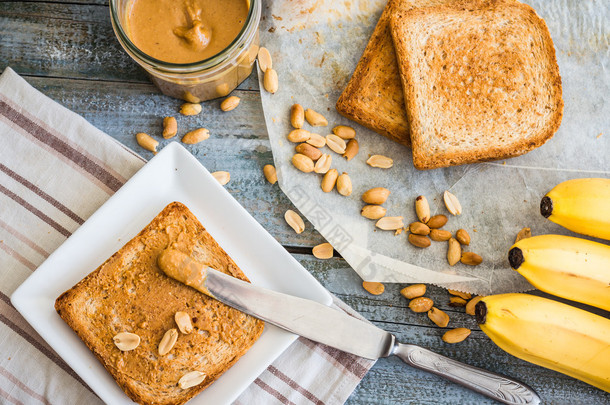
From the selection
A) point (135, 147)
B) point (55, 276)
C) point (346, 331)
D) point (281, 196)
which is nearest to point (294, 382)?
point (346, 331)

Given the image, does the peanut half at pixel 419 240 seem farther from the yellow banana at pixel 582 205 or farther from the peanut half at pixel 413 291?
the yellow banana at pixel 582 205

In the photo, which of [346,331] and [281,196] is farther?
[281,196]

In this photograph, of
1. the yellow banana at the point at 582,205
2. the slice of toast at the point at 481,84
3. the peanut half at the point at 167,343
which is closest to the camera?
the peanut half at the point at 167,343

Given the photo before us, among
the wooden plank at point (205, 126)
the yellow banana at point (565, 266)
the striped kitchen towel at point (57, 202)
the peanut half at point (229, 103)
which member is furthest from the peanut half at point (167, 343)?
the yellow banana at point (565, 266)

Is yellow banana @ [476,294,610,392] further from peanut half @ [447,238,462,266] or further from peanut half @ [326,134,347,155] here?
peanut half @ [326,134,347,155]

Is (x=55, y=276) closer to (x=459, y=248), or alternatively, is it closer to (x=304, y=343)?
(x=304, y=343)

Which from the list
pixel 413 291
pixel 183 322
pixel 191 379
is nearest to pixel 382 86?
pixel 413 291
